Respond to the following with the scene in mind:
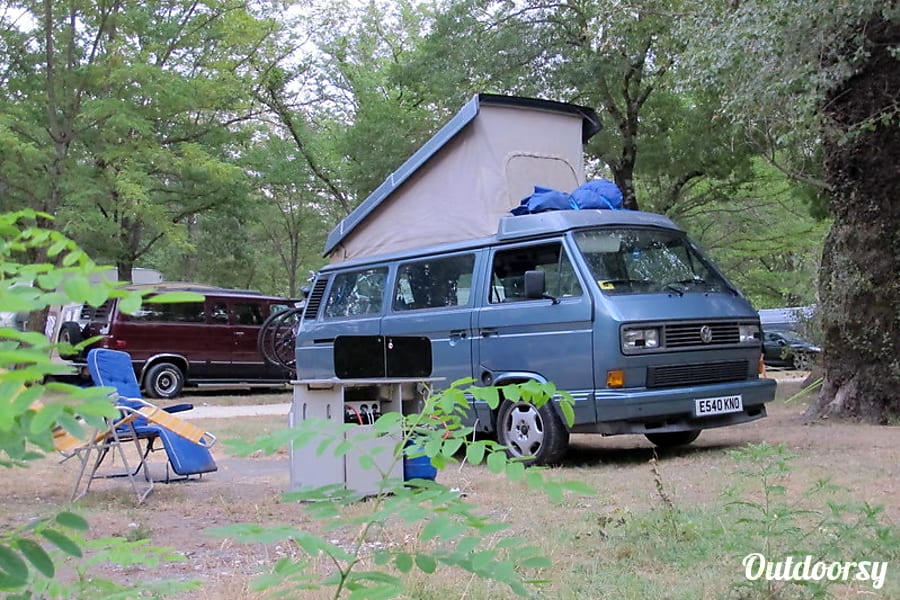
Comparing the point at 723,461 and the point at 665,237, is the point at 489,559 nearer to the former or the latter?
the point at 723,461

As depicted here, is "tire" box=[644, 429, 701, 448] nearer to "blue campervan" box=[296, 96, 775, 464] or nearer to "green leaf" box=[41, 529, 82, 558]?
"blue campervan" box=[296, 96, 775, 464]

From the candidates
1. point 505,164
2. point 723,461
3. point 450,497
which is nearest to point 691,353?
point 723,461

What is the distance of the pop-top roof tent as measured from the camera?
8.64m

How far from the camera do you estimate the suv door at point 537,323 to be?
7.33 meters

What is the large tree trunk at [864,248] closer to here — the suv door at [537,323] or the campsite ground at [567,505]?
the campsite ground at [567,505]

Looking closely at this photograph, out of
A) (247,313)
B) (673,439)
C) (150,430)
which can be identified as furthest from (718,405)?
(247,313)

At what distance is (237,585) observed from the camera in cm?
370

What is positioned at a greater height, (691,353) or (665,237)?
(665,237)

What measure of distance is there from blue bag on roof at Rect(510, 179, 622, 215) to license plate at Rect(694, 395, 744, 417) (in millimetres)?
2049

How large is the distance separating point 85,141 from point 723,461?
1658 centimetres

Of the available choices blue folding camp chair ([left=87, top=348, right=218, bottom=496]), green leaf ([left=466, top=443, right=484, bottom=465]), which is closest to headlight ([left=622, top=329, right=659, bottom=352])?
blue folding camp chair ([left=87, top=348, right=218, bottom=496])

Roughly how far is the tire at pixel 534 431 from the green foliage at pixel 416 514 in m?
4.94

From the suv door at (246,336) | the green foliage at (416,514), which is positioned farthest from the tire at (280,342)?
the green foliage at (416,514)

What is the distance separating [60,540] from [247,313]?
17.7m
